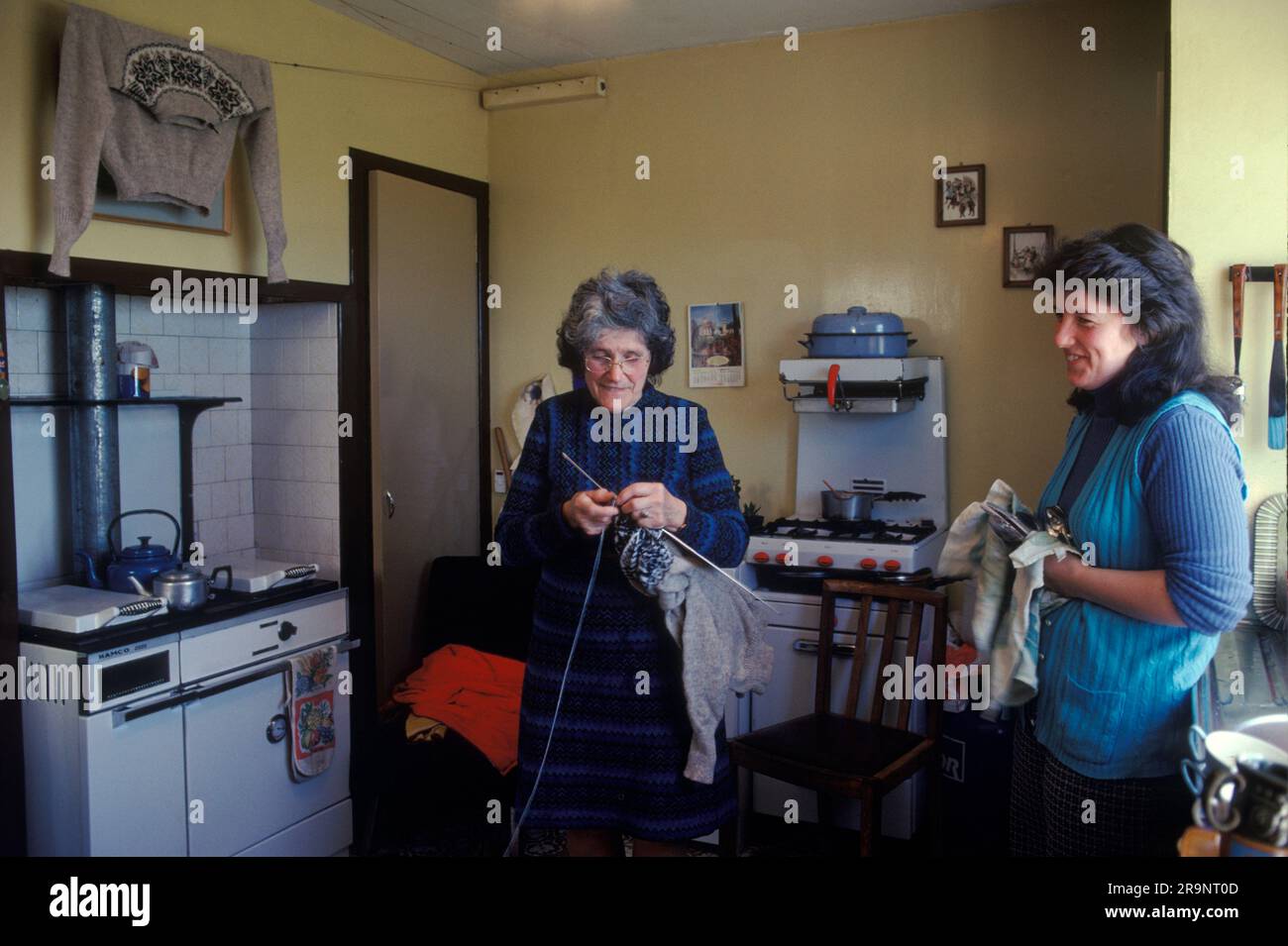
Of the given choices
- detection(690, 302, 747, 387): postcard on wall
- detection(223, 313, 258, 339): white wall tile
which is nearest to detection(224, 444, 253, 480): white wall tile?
detection(223, 313, 258, 339): white wall tile

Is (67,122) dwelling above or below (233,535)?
above

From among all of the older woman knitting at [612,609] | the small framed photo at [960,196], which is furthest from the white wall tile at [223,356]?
the small framed photo at [960,196]

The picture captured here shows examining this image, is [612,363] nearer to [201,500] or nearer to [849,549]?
[849,549]

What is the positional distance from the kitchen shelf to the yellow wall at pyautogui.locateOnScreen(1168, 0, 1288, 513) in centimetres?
265

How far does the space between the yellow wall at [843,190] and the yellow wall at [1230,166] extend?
1089 mm

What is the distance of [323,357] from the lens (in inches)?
143

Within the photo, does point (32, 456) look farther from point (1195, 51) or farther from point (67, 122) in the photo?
point (1195, 51)

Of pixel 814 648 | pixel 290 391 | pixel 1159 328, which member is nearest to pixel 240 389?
pixel 290 391

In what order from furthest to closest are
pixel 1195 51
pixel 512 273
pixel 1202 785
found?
pixel 512 273
pixel 1195 51
pixel 1202 785

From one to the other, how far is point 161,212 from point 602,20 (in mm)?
1660

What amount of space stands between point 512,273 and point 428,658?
5.45 ft

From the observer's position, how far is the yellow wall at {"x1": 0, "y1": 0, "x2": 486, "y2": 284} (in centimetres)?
268

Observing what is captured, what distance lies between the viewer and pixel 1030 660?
1.85 metres
